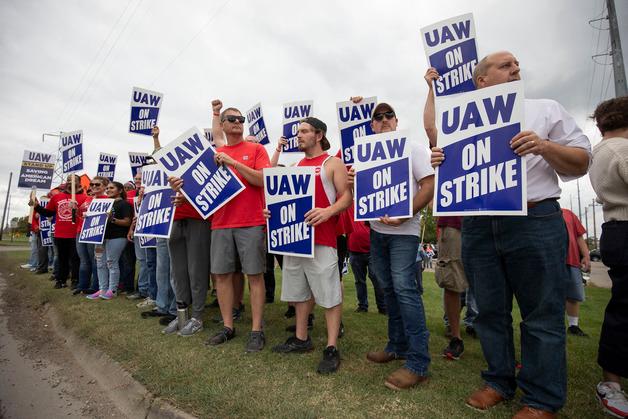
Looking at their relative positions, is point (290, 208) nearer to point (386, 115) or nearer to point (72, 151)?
point (386, 115)

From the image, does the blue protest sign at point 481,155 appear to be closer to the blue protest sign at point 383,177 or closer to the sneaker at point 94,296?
the blue protest sign at point 383,177

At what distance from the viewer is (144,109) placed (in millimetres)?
6895

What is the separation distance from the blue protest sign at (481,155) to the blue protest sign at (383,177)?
45cm

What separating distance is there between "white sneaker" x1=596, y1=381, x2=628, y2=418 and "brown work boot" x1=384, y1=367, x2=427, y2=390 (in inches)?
48.6

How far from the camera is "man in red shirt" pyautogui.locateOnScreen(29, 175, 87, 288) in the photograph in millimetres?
7711

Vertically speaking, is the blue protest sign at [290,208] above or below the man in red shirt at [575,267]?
above

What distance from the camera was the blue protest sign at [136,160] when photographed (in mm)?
8820

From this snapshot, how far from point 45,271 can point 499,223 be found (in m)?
12.8

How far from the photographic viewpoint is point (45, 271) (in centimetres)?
1074

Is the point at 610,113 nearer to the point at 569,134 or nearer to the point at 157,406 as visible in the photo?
the point at 569,134

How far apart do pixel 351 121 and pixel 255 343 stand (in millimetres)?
3235

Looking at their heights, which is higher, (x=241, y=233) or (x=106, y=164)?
(x=106, y=164)

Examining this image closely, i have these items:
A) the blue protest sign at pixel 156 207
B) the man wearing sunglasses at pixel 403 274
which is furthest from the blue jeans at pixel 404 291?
the blue protest sign at pixel 156 207

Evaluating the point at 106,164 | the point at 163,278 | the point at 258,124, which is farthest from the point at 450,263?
the point at 106,164
